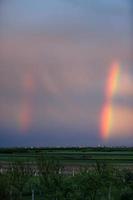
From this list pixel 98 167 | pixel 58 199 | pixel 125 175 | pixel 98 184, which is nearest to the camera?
pixel 58 199

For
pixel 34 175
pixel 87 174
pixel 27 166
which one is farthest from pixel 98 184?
pixel 34 175

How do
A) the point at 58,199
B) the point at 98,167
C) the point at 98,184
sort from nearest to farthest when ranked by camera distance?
the point at 58,199 < the point at 98,184 < the point at 98,167

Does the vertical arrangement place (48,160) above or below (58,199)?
above

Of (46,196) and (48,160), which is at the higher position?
(48,160)

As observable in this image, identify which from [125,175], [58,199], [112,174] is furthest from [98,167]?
[125,175]

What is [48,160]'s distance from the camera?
36438 millimetres

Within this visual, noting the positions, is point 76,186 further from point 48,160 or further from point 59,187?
point 48,160

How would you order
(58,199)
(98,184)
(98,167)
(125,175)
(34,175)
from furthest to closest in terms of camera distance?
(125,175)
(34,175)
(98,167)
(98,184)
(58,199)

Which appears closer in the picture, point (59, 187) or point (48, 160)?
point (59, 187)

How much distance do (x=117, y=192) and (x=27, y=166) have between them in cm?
698

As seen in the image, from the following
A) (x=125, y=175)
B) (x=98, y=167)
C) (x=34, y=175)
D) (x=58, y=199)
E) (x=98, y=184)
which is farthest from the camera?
(x=125, y=175)

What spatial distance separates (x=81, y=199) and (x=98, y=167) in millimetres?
5337

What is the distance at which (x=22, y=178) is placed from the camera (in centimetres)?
3434

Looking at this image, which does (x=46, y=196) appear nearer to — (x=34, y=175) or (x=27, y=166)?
(x=27, y=166)
